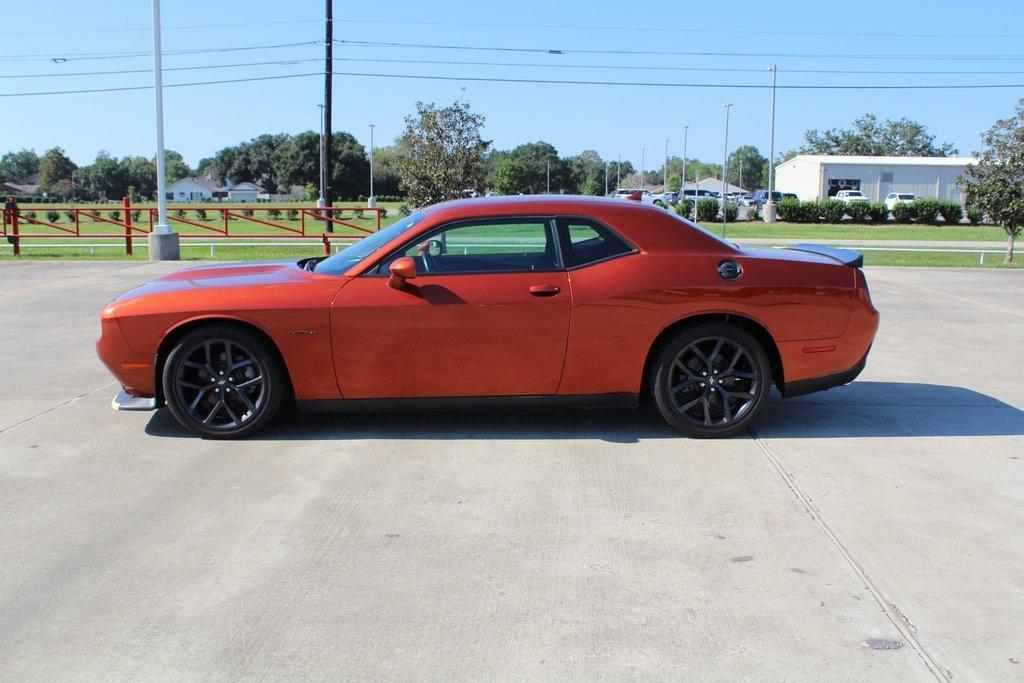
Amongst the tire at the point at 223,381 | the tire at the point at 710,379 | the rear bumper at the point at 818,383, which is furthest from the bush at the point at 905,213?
the tire at the point at 223,381

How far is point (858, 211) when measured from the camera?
46.5 m

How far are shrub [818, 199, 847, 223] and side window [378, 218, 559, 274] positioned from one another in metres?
44.4

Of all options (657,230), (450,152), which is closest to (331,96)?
(450,152)

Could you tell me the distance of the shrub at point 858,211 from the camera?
46.4 meters

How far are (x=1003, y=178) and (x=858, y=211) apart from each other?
27.4 meters

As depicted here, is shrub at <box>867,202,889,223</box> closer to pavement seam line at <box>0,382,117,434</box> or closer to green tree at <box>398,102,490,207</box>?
green tree at <box>398,102,490,207</box>

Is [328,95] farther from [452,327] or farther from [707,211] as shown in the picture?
[452,327]

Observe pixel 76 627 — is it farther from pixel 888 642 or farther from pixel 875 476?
pixel 875 476

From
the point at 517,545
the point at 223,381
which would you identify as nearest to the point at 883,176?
the point at 223,381

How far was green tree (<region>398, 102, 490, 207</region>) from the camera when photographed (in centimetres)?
3064

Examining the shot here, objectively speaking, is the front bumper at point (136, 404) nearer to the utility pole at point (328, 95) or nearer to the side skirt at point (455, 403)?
the side skirt at point (455, 403)

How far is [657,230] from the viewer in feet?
19.1

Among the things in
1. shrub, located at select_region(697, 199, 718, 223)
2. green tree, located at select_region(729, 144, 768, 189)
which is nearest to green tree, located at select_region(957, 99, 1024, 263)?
shrub, located at select_region(697, 199, 718, 223)

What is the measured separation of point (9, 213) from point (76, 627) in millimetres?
19710
